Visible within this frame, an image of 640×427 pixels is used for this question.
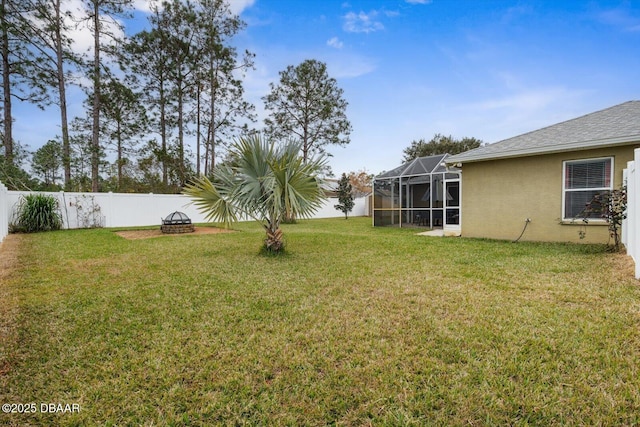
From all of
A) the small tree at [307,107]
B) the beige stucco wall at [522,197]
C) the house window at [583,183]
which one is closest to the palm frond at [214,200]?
the beige stucco wall at [522,197]

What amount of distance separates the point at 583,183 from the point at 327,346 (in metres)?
8.96

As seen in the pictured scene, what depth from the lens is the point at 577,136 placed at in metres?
7.81

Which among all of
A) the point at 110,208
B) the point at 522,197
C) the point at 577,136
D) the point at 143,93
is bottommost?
the point at 110,208

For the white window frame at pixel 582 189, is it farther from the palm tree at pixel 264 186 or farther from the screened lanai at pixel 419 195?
the palm tree at pixel 264 186

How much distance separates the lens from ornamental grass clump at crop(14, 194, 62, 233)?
38.4 feet

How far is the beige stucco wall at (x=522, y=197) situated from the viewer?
303 inches

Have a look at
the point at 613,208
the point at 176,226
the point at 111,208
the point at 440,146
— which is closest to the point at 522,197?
the point at 613,208

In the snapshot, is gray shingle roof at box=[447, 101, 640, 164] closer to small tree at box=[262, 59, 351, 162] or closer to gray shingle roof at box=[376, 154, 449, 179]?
gray shingle roof at box=[376, 154, 449, 179]

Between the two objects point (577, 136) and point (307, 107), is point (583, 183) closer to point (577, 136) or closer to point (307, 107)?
point (577, 136)

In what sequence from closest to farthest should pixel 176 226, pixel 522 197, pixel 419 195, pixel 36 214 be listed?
pixel 522 197 → pixel 36 214 → pixel 176 226 → pixel 419 195

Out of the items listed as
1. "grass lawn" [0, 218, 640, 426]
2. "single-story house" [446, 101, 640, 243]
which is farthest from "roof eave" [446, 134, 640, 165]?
"grass lawn" [0, 218, 640, 426]

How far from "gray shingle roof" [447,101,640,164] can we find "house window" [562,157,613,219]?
22.2 inches

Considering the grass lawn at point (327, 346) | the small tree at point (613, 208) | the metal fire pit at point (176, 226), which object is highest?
the small tree at point (613, 208)

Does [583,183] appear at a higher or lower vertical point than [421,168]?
lower
